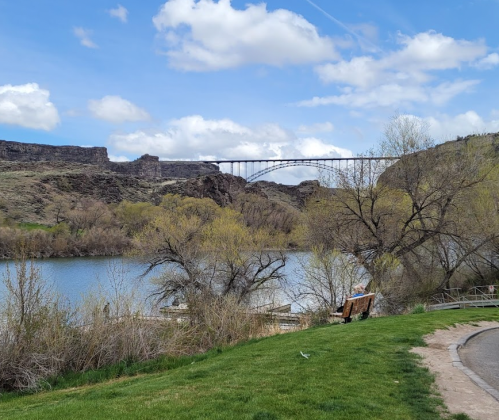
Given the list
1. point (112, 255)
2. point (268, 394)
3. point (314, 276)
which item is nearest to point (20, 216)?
point (112, 255)

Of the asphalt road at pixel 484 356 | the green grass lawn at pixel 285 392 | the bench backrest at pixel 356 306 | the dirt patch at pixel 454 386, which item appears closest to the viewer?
the green grass lawn at pixel 285 392

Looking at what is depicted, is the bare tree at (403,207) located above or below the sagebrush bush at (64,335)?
above

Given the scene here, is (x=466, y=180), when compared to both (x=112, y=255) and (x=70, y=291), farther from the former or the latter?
(x=112, y=255)

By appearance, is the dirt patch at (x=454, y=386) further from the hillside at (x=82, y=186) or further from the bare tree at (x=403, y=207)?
the hillside at (x=82, y=186)

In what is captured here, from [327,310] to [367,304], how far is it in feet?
11.1

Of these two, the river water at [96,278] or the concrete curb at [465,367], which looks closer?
the concrete curb at [465,367]

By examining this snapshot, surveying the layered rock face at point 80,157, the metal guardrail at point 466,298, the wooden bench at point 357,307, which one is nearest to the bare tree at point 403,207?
the metal guardrail at point 466,298

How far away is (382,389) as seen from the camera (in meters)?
6.71

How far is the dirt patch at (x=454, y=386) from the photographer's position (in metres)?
5.92

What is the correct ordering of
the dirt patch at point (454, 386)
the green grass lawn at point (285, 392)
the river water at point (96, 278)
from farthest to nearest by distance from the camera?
the river water at point (96, 278) < the dirt patch at point (454, 386) < the green grass lawn at point (285, 392)

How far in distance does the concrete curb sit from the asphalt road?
0.32 feet

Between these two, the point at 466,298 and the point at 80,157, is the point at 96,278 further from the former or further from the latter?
the point at 80,157

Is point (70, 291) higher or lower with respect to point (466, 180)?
lower

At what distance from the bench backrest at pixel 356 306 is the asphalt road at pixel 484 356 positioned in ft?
12.8
